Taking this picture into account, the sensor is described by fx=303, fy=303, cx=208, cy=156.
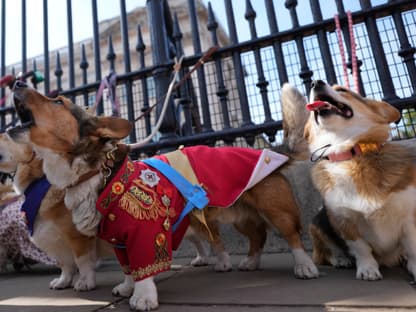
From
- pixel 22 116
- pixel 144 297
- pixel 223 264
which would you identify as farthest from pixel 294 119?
pixel 22 116

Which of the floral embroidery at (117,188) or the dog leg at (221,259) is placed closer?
the floral embroidery at (117,188)

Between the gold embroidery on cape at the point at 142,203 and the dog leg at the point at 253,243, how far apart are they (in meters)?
0.84

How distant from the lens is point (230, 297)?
1.36m

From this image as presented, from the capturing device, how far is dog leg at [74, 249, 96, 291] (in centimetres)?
180

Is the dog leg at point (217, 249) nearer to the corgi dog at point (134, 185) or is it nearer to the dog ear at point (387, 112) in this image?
the corgi dog at point (134, 185)

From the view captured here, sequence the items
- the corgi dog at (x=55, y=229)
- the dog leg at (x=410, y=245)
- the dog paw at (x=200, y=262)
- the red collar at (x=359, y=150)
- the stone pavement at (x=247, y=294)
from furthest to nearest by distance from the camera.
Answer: the dog paw at (x=200, y=262), the corgi dog at (x=55, y=229), the red collar at (x=359, y=150), the dog leg at (x=410, y=245), the stone pavement at (x=247, y=294)

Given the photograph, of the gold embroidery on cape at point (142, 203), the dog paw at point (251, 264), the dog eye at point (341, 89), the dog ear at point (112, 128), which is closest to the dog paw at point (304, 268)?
the dog paw at point (251, 264)

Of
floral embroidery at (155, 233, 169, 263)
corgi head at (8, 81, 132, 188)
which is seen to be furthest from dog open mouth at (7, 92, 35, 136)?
floral embroidery at (155, 233, 169, 263)

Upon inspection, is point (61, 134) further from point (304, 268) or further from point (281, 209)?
point (304, 268)

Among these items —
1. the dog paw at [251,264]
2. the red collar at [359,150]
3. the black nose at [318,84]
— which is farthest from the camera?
the dog paw at [251,264]

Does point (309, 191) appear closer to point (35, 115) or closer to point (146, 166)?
point (146, 166)

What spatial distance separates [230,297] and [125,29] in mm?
3158

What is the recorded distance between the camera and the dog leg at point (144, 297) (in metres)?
1.29

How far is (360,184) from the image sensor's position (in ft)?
5.03
